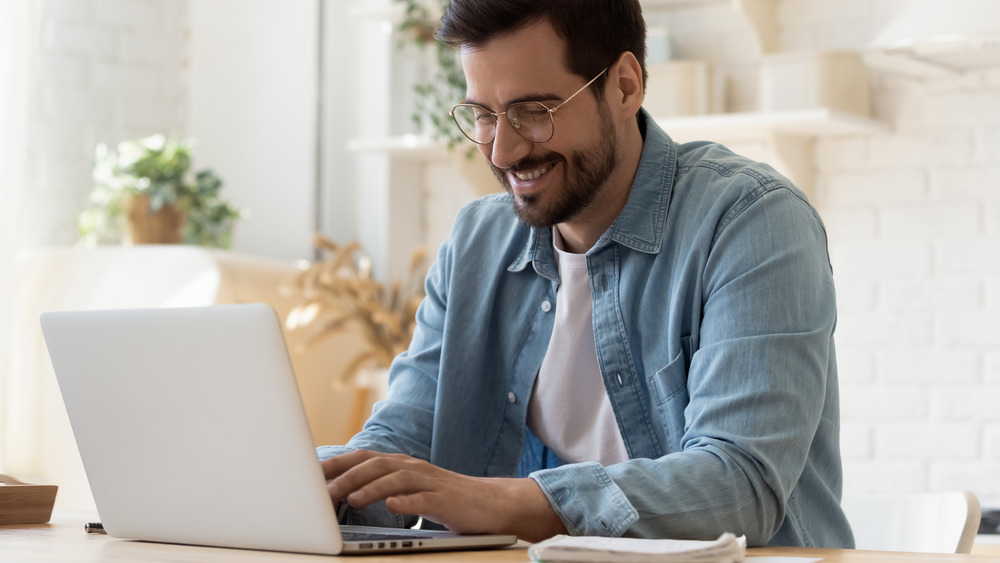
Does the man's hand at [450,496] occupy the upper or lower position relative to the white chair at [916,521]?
upper

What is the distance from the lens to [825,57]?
2.33m

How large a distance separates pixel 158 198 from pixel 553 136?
1.66 metres

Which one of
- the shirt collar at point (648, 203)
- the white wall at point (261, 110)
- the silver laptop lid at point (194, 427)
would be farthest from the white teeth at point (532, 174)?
the white wall at point (261, 110)

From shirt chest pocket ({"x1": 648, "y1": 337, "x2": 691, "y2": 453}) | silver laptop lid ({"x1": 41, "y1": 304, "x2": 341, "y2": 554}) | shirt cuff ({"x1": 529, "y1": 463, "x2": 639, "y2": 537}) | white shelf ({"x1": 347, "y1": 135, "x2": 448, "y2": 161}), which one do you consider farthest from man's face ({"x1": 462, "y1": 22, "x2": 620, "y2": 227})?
white shelf ({"x1": 347, "y1": 135, "x2": 448, "y2": 161})

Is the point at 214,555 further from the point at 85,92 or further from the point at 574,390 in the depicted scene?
the point at 85,92

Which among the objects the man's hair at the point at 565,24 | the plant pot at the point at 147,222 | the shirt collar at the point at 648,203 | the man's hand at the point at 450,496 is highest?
the man's hair at the point at 565,24

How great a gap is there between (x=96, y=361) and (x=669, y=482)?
514mm

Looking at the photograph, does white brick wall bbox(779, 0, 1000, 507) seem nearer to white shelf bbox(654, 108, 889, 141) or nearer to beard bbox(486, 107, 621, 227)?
white shelf bbox(654, 108, 889, 141)

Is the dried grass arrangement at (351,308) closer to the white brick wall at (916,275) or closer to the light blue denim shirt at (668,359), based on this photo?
the white brick wall at (916,275)

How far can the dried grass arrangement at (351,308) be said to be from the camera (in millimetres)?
2684

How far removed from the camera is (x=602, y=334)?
1312 millimetres

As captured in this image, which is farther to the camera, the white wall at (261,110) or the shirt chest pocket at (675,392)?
the white wall at (261,110)

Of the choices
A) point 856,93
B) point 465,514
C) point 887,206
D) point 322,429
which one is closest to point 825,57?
point 856,93

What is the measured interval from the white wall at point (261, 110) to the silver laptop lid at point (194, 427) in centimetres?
213
